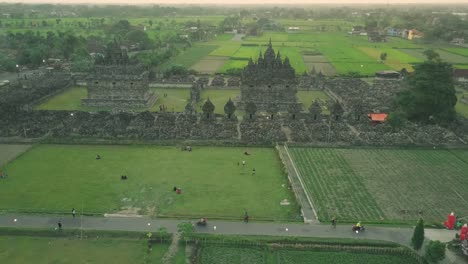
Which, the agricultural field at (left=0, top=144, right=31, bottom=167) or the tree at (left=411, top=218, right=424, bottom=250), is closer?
the tree at (left=411, top=218, right=424, bottom=250)

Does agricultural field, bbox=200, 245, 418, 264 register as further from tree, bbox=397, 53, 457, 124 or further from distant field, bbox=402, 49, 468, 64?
distant field, bbox=402, 49, 468, 64

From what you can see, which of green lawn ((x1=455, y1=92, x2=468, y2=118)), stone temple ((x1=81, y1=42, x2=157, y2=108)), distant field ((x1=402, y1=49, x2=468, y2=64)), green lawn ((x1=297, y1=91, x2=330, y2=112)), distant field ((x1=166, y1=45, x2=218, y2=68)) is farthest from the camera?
distant field ((x1=402, y1=49, x2=468, y2=64))

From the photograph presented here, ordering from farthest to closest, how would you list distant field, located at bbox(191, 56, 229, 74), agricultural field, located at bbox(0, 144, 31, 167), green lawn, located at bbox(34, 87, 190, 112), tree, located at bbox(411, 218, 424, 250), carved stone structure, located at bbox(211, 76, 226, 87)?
1. distant field, located at bbox(191, 56, 229, 74)
2. carved stone structure, located at bbox(211, 76, 226, 87)
3. green lawn, located at bbox(34, 87, 190, 112)
4. agricultural field, located at bbox(0, 144, 31, 167)
5. tree, located at bbox(411, 218, 424, 250)

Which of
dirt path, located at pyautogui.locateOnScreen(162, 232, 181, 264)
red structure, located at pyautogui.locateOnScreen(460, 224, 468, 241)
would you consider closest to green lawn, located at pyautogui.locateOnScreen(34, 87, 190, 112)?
dirt path, located at pyautogui.locateOnScreen(162, 232, 181, 264)

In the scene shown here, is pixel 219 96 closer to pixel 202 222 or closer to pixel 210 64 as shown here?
pixel 210 64

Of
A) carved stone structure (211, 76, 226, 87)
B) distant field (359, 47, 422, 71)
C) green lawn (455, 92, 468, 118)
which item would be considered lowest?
green lawn (455, 92, 468, 118)

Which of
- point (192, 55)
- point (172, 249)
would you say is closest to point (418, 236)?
point (172, 249)
